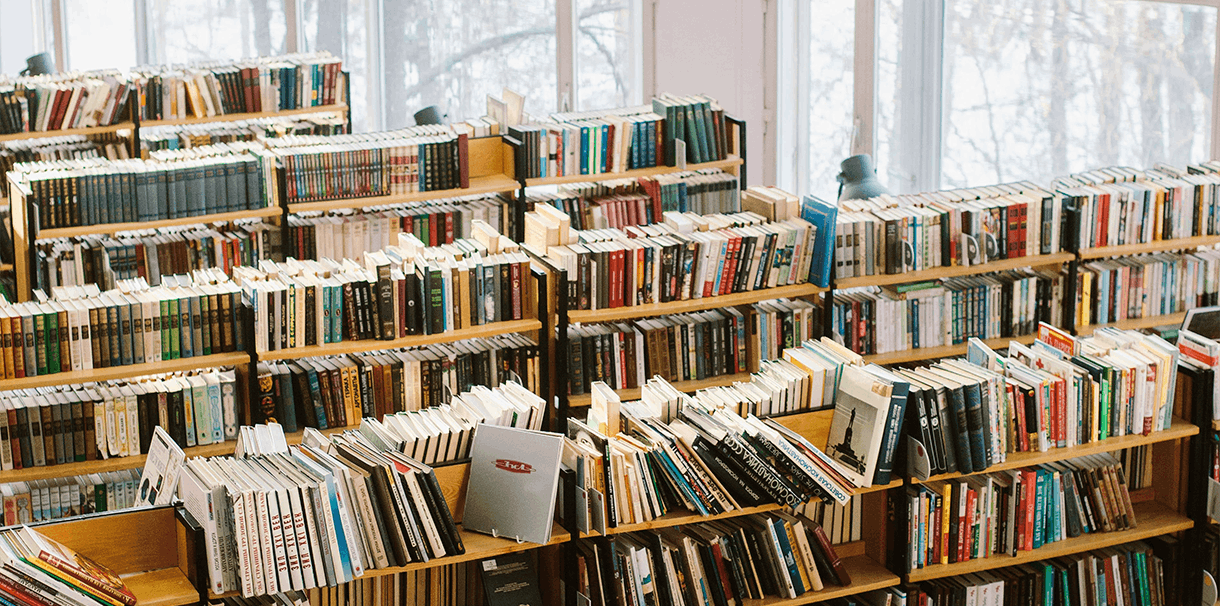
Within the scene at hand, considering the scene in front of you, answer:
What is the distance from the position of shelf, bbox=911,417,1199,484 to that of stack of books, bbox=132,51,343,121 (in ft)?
19.0

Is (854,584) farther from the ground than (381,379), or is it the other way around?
(381,379)

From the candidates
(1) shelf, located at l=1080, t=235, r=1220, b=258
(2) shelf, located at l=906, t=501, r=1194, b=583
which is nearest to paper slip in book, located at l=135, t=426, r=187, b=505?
(2) shelf, located at l=906, t=501, r=1194, b=583

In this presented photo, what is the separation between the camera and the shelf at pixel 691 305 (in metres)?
5.55

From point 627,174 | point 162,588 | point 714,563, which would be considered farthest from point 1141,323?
point 162,588

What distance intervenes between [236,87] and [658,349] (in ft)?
13.3

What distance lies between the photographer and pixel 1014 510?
418 cm

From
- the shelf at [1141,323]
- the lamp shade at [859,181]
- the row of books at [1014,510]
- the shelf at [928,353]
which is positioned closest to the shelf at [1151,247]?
the shelf at [1141,323]

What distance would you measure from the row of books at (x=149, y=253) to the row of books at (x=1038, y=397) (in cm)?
380

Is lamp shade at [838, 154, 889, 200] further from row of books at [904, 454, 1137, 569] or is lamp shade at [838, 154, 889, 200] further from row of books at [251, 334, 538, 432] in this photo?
row of books at [904, 454, 1137, 569]

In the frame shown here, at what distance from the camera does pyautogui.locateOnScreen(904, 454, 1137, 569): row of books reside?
4086mm

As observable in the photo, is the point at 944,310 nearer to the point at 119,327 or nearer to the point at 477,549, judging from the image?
the point at 477,549

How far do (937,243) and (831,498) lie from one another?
228cm

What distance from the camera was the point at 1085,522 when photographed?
4.33 m

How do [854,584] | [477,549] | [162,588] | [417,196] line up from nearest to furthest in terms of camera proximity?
[162,588], [477,549], [854,584], [417,196]
